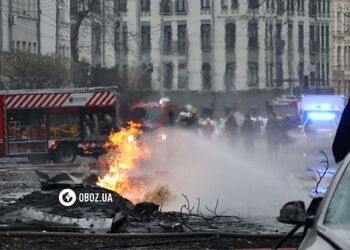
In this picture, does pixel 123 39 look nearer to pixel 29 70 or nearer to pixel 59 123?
pixel 29 70

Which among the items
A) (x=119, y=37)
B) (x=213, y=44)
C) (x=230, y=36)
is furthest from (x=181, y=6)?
(x=213, y=44)

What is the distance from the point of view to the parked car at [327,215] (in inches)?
155

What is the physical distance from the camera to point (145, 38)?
54.5 m

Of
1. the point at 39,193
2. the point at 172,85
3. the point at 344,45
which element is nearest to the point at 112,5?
the point at 172,85

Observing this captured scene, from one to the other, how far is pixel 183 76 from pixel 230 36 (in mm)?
5018

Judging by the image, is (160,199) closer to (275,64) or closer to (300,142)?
(300,142)

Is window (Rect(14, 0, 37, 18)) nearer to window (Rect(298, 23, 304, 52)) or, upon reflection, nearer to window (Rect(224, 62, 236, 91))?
window (Rect(298, 23, 304, 52))

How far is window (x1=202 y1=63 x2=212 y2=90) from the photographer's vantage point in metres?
61.9

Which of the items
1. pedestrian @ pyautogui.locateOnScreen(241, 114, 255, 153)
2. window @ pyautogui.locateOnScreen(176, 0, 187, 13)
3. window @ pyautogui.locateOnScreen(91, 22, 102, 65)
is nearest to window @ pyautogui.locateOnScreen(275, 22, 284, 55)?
window @ pyautogui.locateOnScreen(176, 0, 187, 13)

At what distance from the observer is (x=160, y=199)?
537 inches

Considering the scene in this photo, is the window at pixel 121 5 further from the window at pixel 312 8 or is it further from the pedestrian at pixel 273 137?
the pedestrian at pixel 273 137

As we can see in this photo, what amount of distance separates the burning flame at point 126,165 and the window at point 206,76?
39196mm

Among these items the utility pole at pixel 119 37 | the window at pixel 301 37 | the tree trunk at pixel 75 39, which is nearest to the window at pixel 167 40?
the utility pole at pixel 119 37

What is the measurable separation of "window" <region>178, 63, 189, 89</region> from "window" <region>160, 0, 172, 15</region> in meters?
10.1
